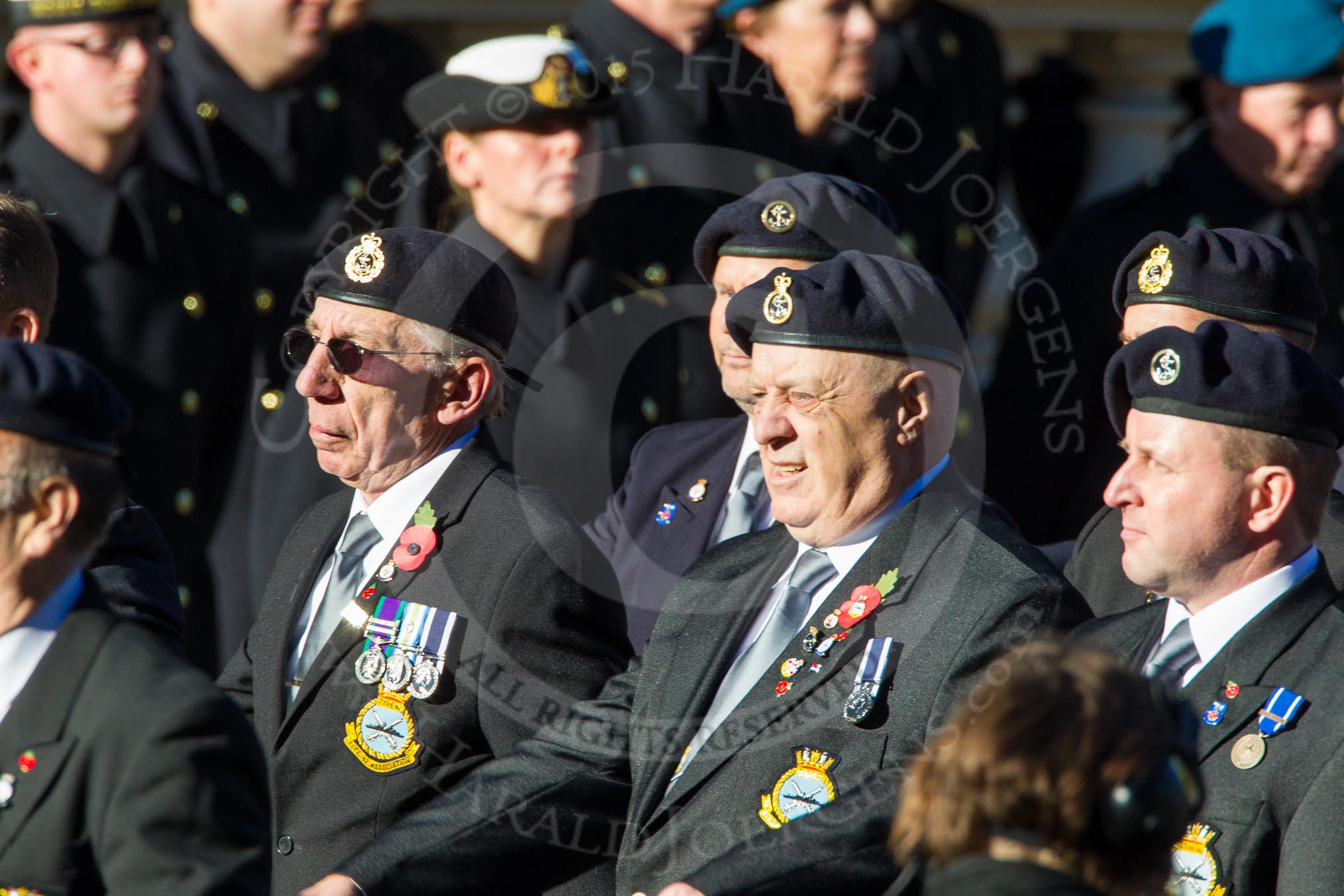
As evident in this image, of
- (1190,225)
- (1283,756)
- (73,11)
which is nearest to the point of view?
(1283,756)

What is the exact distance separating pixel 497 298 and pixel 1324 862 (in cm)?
196

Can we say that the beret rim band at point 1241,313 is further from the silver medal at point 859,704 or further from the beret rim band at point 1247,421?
the silver medal at point 859,704

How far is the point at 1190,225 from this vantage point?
234 inches

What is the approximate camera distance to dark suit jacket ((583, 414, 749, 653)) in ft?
15.0

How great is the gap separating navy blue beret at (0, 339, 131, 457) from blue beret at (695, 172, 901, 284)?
2211 millimetres

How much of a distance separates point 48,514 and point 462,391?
1347 mm

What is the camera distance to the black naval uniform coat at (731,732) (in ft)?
11.0

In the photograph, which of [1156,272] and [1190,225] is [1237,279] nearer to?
[1156,272]

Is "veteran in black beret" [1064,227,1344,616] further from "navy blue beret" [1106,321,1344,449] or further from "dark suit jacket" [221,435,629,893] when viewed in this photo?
"dark suit jacket" [221,435,629,893]

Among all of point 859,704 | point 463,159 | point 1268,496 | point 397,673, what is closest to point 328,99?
point 463,159

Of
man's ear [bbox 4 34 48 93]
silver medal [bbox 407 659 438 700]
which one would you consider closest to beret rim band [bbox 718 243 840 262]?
silver medal [bbox 407 659 438 700]

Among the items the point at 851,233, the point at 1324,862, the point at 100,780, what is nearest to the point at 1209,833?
the point at 1324,862

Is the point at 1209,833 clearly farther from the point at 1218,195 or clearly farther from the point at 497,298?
the point at 1218,195

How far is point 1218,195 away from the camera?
5.99 metres
